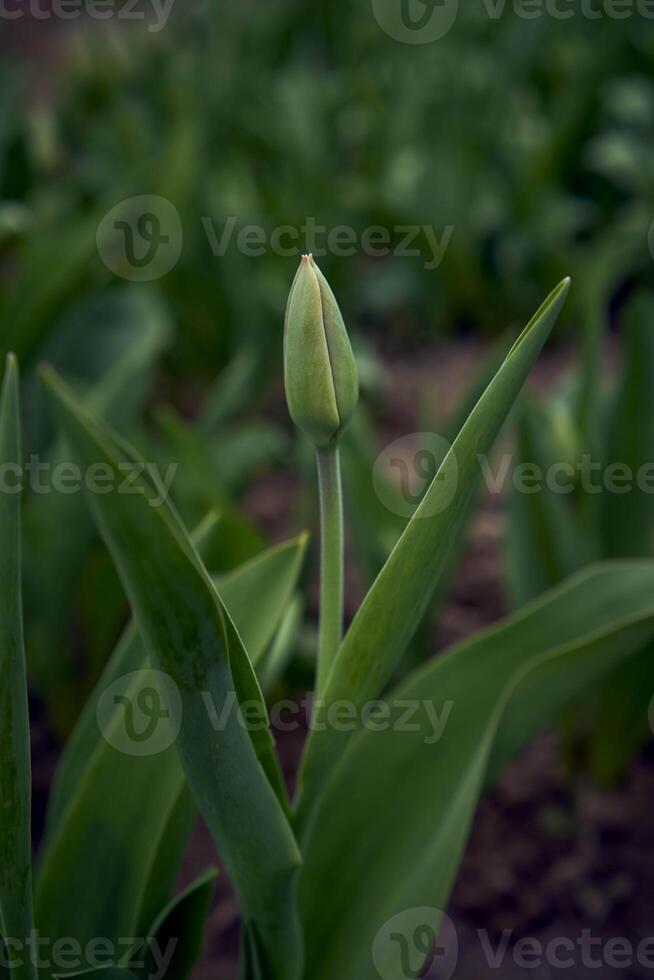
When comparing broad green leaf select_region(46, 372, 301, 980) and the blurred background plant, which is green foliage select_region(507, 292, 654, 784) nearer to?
the blurred background plant

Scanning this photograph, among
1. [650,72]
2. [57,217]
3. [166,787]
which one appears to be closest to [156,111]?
[57,217]

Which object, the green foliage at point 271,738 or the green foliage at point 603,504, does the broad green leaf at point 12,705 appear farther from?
the green foliage at point 603,504

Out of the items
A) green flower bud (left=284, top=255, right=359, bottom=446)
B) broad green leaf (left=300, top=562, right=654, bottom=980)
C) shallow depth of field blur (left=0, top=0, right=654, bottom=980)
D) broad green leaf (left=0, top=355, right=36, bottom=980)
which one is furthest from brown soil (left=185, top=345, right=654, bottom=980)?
green flower bud (left=284, top=255, right=359, bottom=446)

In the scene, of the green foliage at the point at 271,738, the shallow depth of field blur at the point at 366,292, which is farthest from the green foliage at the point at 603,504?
the green foliage at the point at 271,738

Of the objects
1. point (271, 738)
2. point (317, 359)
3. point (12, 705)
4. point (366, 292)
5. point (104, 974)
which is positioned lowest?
Result: point (366, 292)

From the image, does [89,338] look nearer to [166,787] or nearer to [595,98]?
[166,787]

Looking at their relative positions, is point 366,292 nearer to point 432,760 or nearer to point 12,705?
point 432,760

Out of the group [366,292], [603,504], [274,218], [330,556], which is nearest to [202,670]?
[330,556]
